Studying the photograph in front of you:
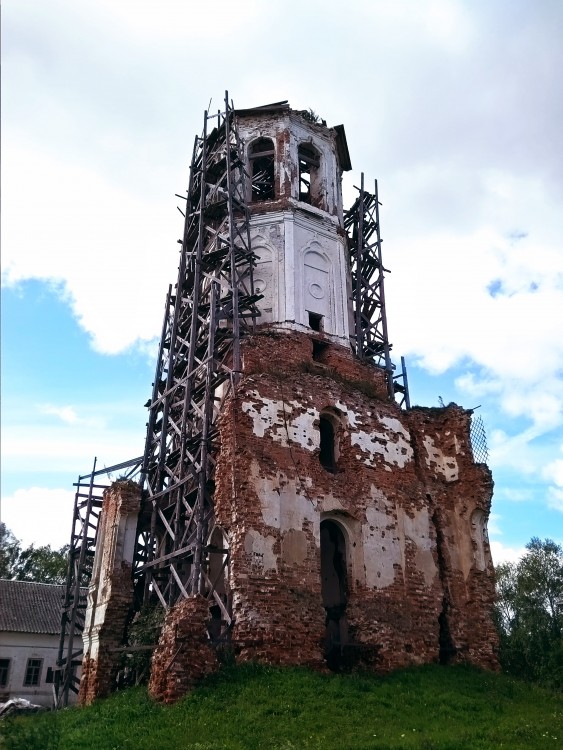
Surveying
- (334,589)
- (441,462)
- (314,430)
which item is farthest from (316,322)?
(334,589)

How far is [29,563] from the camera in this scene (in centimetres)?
3728

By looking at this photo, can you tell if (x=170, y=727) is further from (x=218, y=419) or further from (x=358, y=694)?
(x=218, y=419)

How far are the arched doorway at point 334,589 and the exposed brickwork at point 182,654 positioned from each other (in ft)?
9.54

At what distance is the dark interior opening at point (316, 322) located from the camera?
1916 centimetres

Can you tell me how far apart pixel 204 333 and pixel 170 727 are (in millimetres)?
10524

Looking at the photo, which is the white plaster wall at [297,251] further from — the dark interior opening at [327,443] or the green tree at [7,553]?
the green tree at [7,553]

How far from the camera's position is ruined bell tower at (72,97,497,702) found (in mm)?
13438

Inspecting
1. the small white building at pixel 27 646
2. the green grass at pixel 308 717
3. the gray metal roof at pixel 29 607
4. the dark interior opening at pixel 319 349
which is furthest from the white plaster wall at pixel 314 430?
the gray metal roof at pixel 29 607

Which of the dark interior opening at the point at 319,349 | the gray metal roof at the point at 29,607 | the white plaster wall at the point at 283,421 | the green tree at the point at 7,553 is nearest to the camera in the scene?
the white plaster wall at the point at 283,421

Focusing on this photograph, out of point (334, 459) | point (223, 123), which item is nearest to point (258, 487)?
point (334, 459)

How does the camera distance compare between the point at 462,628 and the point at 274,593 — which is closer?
the point at 274,593

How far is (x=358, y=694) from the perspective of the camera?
11.7 metres

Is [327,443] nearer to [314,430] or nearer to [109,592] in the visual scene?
[314,430]

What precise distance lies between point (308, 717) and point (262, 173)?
57.3 ft
